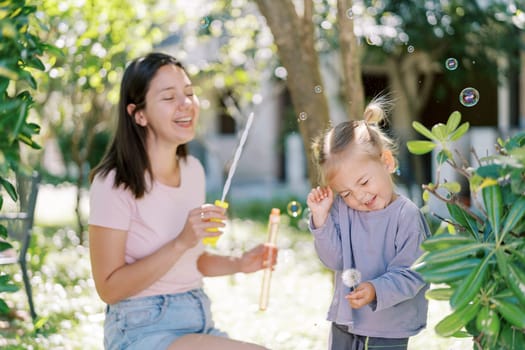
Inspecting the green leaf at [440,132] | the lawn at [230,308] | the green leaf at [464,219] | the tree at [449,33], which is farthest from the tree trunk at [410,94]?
the green leaf at [440,132]

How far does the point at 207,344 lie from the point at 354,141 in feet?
2.48

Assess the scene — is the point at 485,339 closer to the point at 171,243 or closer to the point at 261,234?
the point at 171,243

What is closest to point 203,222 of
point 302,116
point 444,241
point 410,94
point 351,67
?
point 444,241

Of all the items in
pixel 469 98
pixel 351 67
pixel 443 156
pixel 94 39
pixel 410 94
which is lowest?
pixel 443 156

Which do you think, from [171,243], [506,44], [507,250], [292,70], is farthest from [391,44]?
[507,250]

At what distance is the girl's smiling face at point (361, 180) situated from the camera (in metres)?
2.24

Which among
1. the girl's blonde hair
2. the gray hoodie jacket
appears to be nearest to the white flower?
the gray hoodie jacket

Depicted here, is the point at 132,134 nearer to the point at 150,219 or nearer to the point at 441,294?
the point at 150,219

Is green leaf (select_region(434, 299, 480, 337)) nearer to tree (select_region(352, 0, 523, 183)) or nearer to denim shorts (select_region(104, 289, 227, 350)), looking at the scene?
denim shorts (select_region(104, 289, 227, 350))

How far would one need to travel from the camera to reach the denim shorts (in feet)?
8.06

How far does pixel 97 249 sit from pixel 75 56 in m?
2.96

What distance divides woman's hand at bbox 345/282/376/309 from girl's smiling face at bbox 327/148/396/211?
255 millimetres

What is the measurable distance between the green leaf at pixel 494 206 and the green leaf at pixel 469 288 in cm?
9

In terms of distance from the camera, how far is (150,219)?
259 cm
